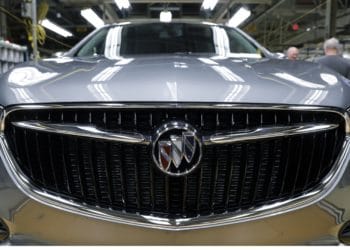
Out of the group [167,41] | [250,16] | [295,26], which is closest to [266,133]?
[167,41]

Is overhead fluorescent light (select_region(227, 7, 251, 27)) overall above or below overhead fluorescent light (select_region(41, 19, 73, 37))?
above

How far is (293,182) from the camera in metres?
1.39

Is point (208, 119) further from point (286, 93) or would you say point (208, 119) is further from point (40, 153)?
point (40, 153)

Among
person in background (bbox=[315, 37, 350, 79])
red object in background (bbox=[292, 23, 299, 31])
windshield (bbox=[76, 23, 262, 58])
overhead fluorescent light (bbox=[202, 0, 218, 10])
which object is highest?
overhead fluorescent light (bbox=[202, 0, 218, 10])

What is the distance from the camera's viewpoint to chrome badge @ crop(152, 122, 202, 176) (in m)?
1.30

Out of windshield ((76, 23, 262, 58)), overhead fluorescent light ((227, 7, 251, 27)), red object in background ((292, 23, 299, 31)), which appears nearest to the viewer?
windshield ((76, 23, 262, 58))

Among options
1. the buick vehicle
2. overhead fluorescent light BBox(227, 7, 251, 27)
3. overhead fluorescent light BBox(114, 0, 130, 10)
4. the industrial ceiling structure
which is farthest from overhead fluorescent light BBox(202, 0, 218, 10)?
the buick vehicle

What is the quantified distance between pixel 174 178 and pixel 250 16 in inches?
446

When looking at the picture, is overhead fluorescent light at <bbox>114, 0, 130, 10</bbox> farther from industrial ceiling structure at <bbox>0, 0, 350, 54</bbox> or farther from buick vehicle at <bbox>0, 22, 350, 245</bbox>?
buick vehicle at <bbox>0, 22, 350, 245</bbox>

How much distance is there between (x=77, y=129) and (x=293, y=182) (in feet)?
2.27

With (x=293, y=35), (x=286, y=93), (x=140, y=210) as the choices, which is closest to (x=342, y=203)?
(x=286, y=93)

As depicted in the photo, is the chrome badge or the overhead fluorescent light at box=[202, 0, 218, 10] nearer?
the chrome badge

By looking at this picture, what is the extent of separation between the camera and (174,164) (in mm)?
1312

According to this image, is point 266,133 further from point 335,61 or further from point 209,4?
point 209,4
